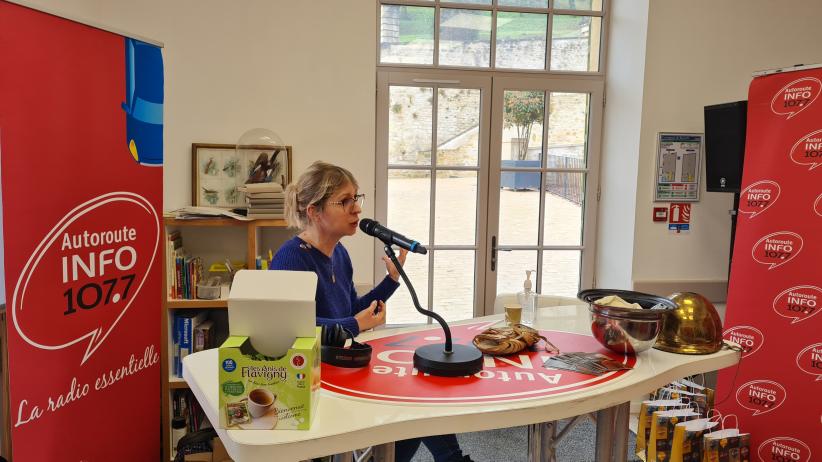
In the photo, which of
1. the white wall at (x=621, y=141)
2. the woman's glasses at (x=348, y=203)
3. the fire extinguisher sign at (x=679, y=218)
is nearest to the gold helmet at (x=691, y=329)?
the woman's glasses at (x=348, y=203)

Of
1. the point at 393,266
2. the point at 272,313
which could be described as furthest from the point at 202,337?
the point at 272,313

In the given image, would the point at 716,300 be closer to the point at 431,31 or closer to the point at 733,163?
the point at 733,163

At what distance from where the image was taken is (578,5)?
3.82 metres

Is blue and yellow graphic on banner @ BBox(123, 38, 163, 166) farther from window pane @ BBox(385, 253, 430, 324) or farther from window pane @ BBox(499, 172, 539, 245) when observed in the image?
window pane @ BBox(499, 172, 539, 245)

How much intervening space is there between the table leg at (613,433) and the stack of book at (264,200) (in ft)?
6.01

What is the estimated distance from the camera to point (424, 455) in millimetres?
3195

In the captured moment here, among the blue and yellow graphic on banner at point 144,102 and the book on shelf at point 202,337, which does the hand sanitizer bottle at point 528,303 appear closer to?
the blue and yellow graphic on banner at point 144,102

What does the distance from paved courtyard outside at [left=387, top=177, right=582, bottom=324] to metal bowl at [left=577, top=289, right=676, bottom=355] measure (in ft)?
6.34

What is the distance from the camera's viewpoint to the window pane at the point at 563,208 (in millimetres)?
3875

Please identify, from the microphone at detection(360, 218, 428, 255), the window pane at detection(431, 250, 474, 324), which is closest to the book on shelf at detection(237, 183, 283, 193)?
the window pane at detection(431, 250, 474, 324)

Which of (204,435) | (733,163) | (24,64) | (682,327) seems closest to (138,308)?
(204,435)

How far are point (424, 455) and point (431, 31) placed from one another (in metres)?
2.49

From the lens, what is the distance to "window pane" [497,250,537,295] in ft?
12.6

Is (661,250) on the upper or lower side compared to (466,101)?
lower
